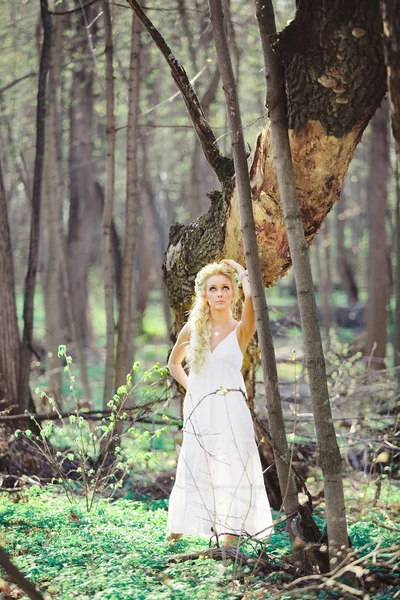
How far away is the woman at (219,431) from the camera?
461 centimetres

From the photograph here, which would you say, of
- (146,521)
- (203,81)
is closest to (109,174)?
(146,521)

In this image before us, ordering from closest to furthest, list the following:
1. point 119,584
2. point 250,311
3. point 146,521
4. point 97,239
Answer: point 119,584 < point 250,311 < point 146,521 < point 97,239

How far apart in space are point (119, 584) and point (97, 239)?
81.3 ft

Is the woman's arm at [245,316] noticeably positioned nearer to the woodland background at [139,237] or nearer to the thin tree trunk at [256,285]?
the woodland background at [139,237]

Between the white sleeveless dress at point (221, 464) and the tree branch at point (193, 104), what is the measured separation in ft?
4.19

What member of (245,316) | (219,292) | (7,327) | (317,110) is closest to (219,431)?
(245,316)

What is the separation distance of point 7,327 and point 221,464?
119 inches

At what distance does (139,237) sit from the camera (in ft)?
79.2

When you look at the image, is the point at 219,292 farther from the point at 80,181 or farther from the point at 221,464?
the point at 80,181

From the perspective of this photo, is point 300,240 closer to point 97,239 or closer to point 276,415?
point 276,415

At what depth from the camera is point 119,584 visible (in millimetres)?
→ 3551

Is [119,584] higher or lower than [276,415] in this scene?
lower

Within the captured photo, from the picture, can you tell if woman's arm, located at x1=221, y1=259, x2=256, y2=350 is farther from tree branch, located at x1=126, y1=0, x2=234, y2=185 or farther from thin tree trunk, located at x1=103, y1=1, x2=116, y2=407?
thin tree trunk, located at x1=103, y1=1, x2=116, y2=407

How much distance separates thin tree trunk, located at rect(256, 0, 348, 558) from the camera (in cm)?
359
